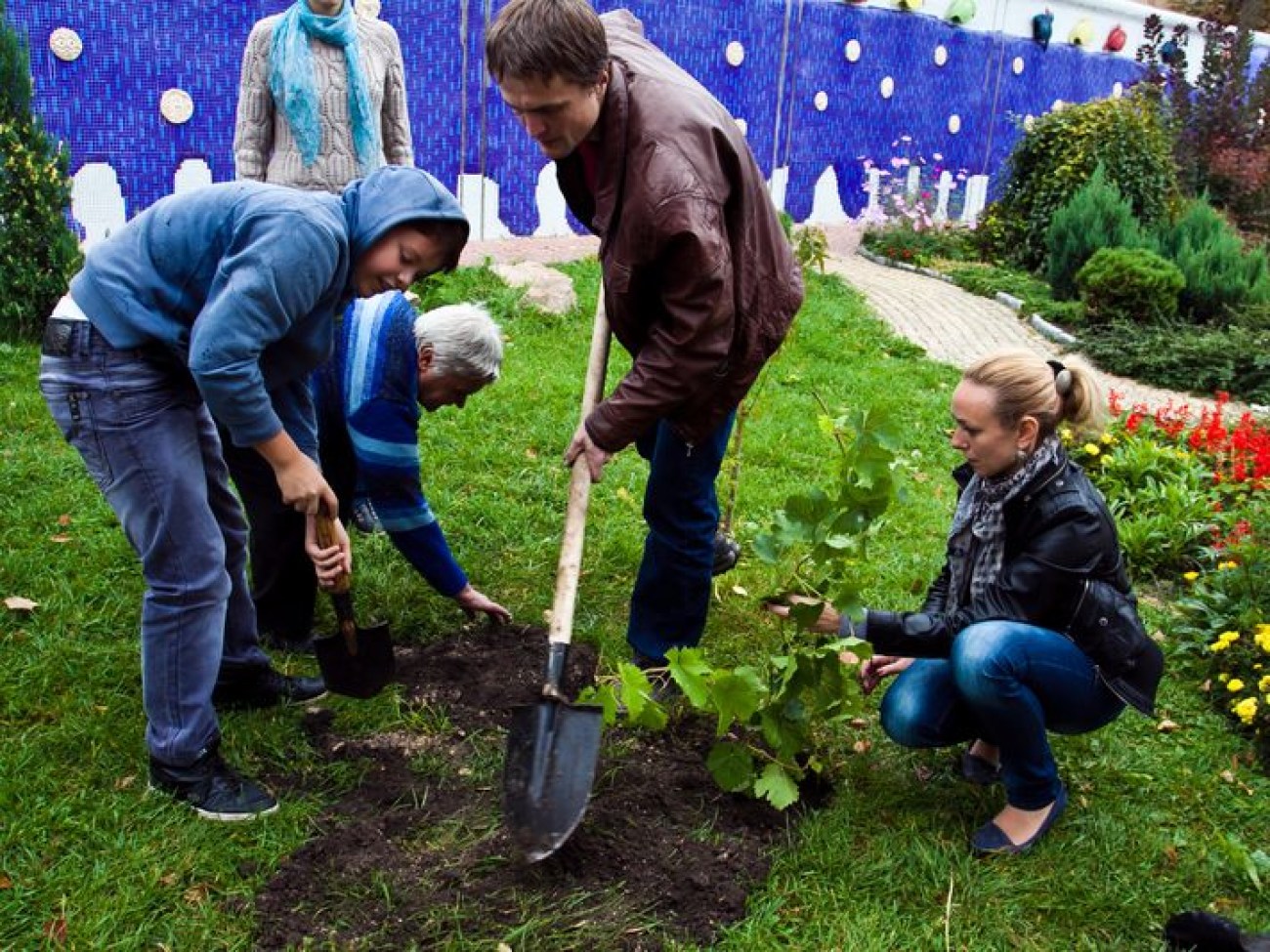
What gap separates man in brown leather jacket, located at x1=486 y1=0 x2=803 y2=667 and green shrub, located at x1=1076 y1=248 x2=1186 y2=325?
6.93m

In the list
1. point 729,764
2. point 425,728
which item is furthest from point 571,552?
point 425,728

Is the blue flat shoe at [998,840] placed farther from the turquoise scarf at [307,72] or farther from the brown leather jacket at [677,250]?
the turquoise scarf at [307,72]

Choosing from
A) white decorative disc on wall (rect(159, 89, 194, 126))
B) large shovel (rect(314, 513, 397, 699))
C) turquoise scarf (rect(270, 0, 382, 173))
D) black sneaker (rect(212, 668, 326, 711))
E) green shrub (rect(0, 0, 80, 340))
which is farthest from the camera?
white decorative disc on wall (rect(159, 89, 194, 126))

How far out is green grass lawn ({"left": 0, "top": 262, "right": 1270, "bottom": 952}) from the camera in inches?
99.3

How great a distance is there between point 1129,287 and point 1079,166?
3.45 meters

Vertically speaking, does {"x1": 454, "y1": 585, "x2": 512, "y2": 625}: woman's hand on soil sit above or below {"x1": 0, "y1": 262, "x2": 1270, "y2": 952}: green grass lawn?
above

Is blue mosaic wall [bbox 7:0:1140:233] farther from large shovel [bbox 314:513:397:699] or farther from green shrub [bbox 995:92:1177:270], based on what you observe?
large shovel [bbox 314:513:397:699]

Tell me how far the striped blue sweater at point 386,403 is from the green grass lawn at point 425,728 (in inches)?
21.6

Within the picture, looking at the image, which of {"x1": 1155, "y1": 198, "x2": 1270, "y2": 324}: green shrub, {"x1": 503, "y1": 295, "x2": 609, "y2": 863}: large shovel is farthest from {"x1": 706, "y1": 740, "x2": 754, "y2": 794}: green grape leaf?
{"x1": 1155, "y1": 198, "x2": 1270, "y2": 324}: green shrub

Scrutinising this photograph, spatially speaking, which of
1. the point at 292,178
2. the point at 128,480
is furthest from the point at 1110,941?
the point at 292,178

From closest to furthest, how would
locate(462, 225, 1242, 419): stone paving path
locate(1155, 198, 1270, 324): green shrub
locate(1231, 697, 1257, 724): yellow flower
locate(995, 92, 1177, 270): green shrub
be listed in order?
locate(1231, 697, 1257, 724): yellow flower
locate(462, 225, 1242, 419): stone paving path
locate(1155, 198, 1270, 324): green shrub
locate(995, 92, 1177, 270): green shrub

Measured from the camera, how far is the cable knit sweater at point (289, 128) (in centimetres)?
484

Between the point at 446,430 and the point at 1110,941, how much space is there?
384 centimetres

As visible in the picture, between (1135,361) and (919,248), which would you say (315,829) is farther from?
(919,248)
